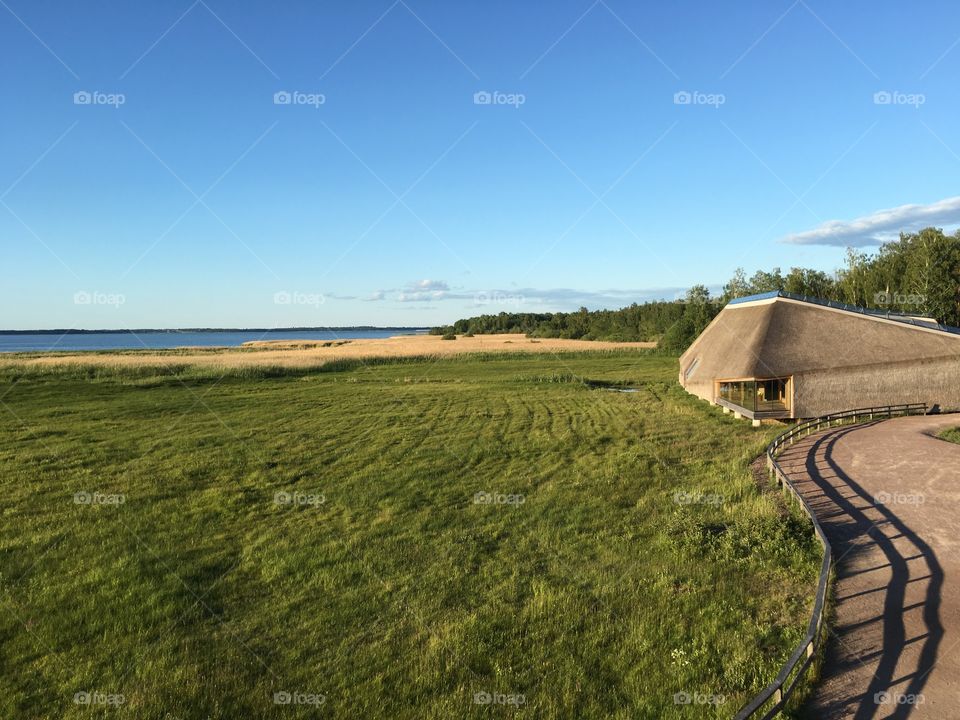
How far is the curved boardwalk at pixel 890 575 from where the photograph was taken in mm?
7641

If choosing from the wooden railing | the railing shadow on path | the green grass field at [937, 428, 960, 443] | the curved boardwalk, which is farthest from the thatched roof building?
the railing shadow on path

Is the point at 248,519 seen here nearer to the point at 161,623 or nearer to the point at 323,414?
the point at 161,623

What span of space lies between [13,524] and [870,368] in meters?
35.8

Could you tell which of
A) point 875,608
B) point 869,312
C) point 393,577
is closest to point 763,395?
point 869,312

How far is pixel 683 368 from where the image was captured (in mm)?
44375

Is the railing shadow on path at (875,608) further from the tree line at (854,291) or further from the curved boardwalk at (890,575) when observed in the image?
the tree line at (854,291)

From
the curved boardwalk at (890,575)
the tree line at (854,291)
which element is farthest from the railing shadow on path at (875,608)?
the tree line at (854,291)

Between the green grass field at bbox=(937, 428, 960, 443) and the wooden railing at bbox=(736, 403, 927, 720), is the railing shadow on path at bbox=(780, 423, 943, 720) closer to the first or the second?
the wooden railing at bbox=(736, 403, 927, 720)

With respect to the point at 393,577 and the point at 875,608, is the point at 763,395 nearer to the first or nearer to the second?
the point at 875,608

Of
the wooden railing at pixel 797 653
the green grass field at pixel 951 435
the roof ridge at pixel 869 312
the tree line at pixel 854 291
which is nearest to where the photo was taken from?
the wooden railing at pixel 797 653

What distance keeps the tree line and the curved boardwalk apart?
36.0 meters

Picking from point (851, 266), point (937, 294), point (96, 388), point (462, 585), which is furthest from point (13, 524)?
point (851, 266)

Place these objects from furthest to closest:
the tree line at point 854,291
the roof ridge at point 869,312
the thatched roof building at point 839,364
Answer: the tree line at point 854,291 < the roof ridge at point 869,312 < the thatched roof building at point 839,364

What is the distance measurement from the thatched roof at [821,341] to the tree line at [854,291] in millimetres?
20433
